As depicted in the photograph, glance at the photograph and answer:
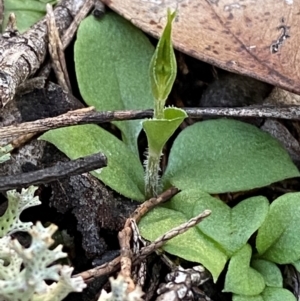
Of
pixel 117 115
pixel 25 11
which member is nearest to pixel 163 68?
pixel 117 115

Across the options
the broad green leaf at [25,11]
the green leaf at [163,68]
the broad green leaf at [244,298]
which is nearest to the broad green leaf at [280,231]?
the broad green leaf at [244,298]

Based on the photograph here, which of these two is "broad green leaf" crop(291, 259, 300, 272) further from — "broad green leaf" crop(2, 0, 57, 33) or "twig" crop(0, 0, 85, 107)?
"broad green leaf" crop(2, 0, 57, 33)

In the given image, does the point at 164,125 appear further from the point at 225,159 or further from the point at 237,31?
the point at 237,31

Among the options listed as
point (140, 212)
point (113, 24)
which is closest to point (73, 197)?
point (140, 212)

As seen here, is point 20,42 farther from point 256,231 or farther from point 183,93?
point 256,231

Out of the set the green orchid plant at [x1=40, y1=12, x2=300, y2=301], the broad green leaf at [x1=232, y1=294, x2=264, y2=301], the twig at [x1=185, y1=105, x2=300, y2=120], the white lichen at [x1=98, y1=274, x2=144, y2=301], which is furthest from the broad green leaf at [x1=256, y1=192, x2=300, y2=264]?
the white lichen at [x1=98, y1=274, x2=144, y2=301]
